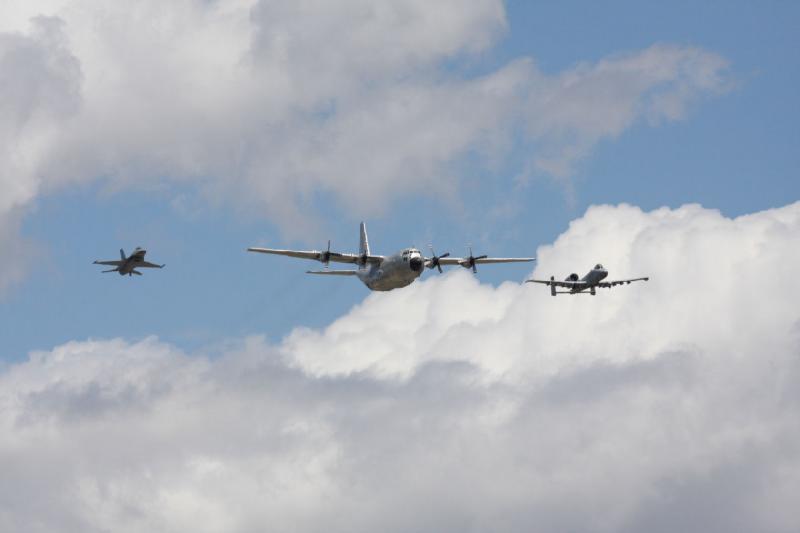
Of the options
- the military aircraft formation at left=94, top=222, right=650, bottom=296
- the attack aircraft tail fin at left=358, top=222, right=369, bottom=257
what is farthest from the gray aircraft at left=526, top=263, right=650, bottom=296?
the attack aircraft tail fin at left=358, top=222, right=369, bottom=257

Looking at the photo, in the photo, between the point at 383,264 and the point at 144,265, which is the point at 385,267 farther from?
the point at 144,265

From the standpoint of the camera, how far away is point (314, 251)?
130m

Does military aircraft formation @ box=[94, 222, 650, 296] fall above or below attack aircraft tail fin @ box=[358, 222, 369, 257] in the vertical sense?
below

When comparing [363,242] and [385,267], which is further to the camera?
[363,242]

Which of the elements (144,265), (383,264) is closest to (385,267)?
(383,264)

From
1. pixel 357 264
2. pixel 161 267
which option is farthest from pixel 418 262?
pixel 161 267

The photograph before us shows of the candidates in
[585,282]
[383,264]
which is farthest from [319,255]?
[585,282]

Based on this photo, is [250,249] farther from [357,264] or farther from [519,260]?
[519,260]

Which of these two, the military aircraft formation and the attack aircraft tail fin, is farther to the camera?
the attack aircraft tail fin

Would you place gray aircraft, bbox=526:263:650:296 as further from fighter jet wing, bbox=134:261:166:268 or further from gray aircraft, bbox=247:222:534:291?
fighter jet wing, bbox=134:261:166:268

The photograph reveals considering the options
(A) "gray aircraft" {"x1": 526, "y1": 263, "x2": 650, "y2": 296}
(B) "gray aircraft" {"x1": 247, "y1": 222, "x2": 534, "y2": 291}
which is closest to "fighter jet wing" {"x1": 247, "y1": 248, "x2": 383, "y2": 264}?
(B) "gray aircraft" {"x1": 247, "y1": 222, "x2": 534, "y2": 291}

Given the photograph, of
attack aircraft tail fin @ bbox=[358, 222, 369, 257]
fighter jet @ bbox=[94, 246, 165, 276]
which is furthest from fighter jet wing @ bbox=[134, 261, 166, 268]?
attack aircraft tail fin @ bbox=[358, 222, 369, 257]

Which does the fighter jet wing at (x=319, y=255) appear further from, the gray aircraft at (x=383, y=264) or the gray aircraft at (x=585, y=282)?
the gray aircraft at (x=585, y=282)

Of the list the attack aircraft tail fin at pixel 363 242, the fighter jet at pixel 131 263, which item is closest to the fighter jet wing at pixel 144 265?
the fighter jet at pixel 131 263
